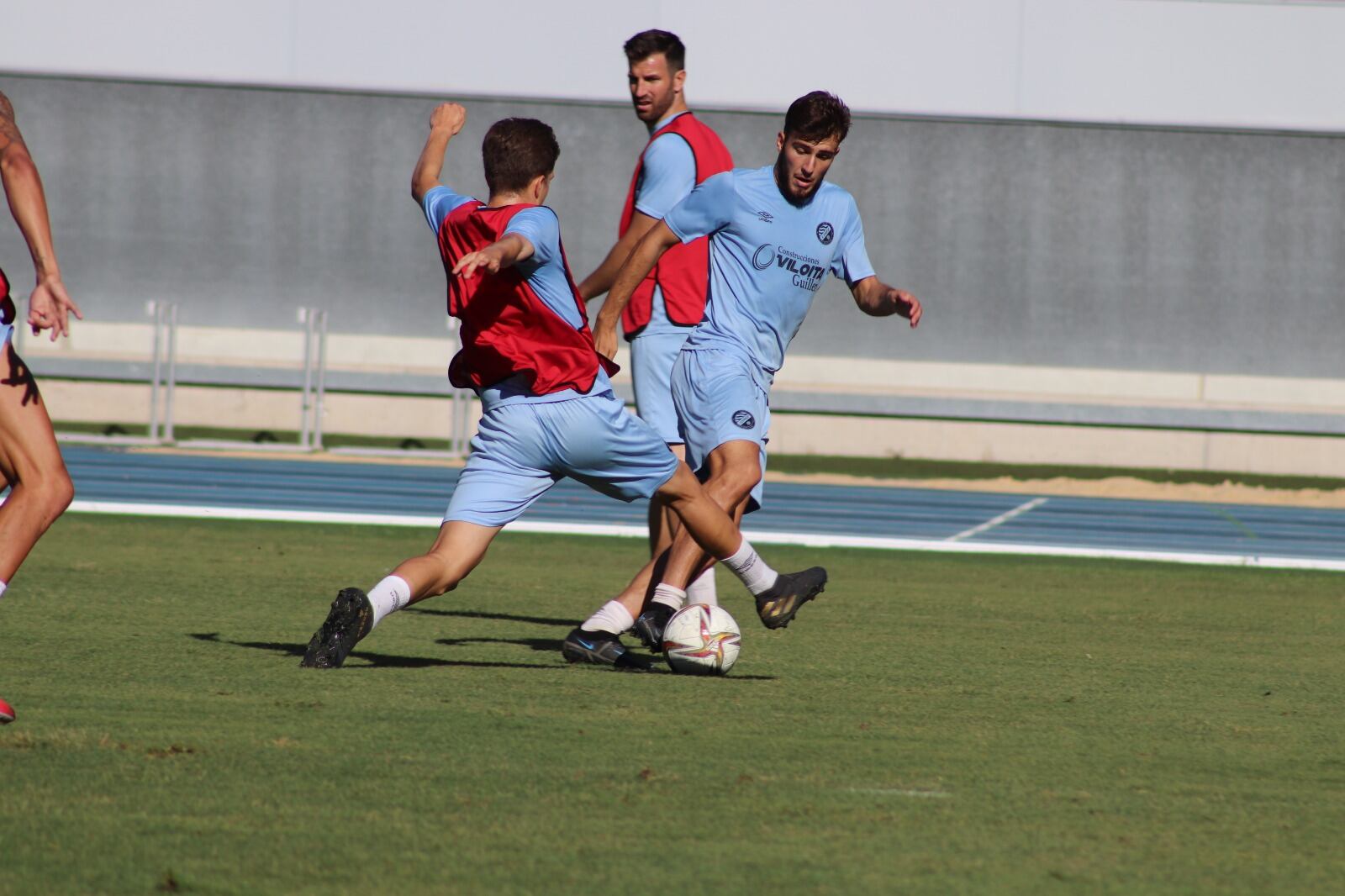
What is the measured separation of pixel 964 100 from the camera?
72.7 ft

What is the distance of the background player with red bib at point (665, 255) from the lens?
6.43 meters

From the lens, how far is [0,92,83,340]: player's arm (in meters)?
4.38

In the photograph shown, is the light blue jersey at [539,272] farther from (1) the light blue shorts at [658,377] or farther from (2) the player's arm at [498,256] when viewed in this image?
(1) the light blue shorts at [658,377]

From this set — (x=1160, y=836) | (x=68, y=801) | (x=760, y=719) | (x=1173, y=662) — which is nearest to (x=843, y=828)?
(x=1160, y=836)

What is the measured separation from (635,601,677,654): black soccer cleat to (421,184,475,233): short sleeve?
5.15ft

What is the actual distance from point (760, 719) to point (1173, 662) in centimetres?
231

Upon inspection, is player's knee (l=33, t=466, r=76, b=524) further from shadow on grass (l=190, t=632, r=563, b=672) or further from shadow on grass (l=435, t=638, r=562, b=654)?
shadow on grass (l=435, t=638, r=562, b=654)

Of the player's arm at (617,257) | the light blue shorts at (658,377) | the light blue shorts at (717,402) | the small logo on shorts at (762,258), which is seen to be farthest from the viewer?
the light blue shorts at (658,377)

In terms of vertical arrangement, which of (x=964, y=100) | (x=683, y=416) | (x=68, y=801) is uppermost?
(x=964, y=100)

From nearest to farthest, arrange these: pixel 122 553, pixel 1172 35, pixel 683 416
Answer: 1. pixel 683 416
2. pixel 122 553
3. pixel 1172 35

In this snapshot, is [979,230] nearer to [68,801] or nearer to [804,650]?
[804,650]

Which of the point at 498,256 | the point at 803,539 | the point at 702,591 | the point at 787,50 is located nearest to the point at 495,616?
the point at 702,591

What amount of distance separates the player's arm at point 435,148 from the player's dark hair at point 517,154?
0.30 metres

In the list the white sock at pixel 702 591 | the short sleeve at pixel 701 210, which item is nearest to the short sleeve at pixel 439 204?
the short sleeve at pixel 701 210
